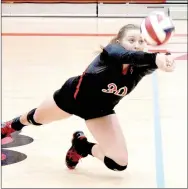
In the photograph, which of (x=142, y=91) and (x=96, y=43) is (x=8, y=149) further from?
(x=96, y=43)

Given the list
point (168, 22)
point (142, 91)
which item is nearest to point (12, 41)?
point (142, 91)

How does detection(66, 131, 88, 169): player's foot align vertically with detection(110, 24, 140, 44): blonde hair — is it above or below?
below

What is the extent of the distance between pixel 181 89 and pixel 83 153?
192 centimetres

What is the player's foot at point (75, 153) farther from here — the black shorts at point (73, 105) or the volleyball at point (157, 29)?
the volleyball at point (157, 29)

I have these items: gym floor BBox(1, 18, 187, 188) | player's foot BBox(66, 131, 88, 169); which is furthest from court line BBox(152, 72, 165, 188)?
player's foot BBox(66, 131, 88, 169)

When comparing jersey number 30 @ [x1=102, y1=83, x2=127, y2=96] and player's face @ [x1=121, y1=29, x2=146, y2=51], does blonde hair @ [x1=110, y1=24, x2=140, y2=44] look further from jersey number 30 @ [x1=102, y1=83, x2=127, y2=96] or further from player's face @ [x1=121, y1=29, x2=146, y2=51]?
jersey number 30 @ [x1=102, y1=83, x2=127, y2=96]

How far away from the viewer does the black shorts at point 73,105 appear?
2139 mm

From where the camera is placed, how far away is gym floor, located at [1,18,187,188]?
7.56 ft

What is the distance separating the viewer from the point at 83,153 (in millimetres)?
2332

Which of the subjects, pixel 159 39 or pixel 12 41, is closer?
pixel 159 39

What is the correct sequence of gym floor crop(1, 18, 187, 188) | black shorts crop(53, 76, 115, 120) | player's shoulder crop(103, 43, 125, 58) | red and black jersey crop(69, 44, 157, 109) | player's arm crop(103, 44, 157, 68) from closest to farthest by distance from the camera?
1. player's arm crop(103, 44, 157, 68)
2. player's shoulder crop(103, 43, 125, 58)
3. red and black jersey crop(69, 44, 157, 109)
4. black shorts crop(53, 76, 115, 120)
5. gym floor crop(1, 18, 187, 188)

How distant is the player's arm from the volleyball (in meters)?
0.10

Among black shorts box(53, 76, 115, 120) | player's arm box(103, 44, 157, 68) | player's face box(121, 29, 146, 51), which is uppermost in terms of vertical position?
player's face box(121, 29, 146, 51)

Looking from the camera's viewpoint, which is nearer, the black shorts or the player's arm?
the player's arm
